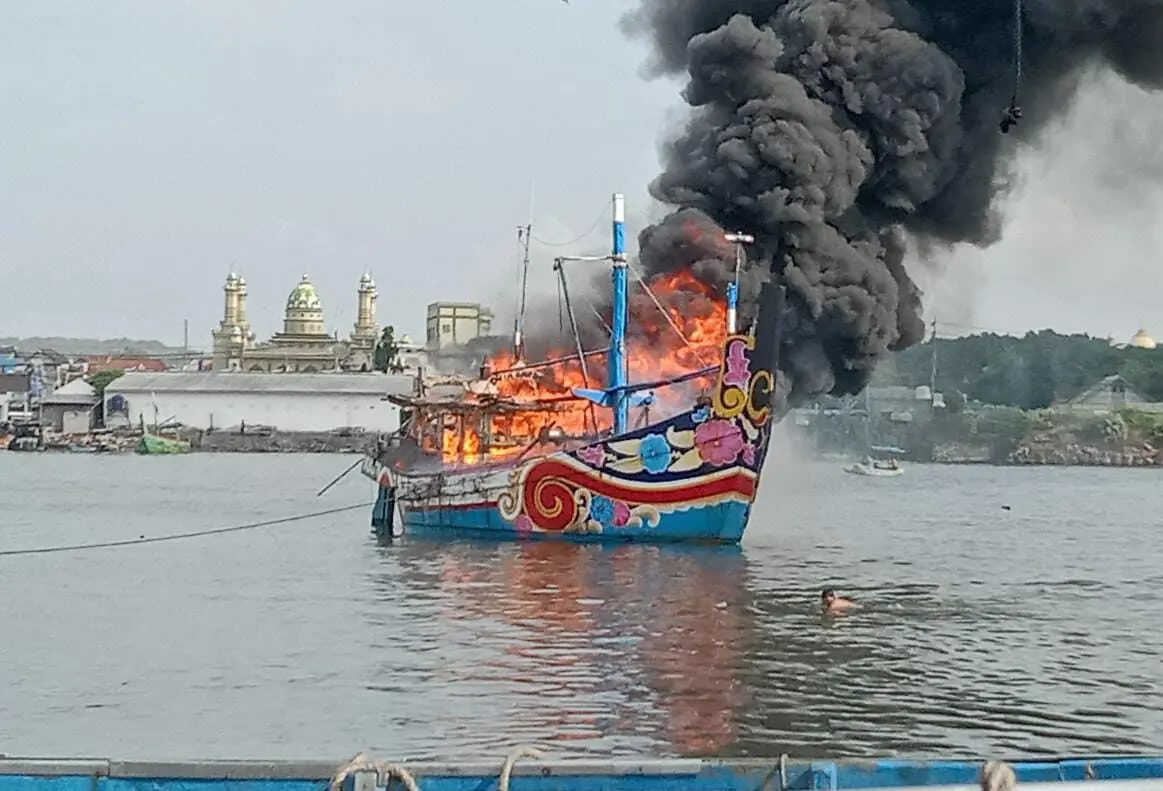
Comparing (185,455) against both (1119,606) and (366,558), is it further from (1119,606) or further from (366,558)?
(1119,606)

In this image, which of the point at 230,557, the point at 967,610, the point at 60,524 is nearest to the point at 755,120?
the point at 967,610

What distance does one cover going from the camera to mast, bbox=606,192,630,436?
4200cm

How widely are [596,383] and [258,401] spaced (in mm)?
126939

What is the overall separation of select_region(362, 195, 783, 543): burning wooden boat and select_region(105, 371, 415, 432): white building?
383 feet

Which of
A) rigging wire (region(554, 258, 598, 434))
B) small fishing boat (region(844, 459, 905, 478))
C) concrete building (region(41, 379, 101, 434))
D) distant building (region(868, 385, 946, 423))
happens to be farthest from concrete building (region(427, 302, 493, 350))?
concrete building (region(41, 379, 101, 434))

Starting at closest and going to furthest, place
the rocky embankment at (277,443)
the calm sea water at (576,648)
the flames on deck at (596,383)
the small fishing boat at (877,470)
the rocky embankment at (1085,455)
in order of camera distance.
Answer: the calm sea water at (576,648), the flames on deck at (596,383), the small fishing boat at (877,470), the rocky embankment at (1085,455), the rocky embankment at (277,443)

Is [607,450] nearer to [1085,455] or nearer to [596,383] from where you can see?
[596,383]

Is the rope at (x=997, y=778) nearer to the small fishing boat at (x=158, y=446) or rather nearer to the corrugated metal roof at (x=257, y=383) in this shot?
the small fishing boat at (x=158, y=446)

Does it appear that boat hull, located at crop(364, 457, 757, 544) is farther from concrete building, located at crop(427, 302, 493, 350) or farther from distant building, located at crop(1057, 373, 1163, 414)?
distant building, located at crop(1057, 373, 1163, 414)

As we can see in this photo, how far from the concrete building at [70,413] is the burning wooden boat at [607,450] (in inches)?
5311

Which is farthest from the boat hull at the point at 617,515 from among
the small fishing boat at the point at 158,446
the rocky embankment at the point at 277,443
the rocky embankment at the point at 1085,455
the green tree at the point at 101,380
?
the green tree at the point at 101,380

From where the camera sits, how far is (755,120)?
132ft

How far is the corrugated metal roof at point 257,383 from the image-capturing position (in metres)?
167

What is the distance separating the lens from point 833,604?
30984 millimetres
